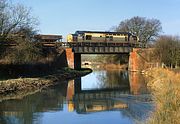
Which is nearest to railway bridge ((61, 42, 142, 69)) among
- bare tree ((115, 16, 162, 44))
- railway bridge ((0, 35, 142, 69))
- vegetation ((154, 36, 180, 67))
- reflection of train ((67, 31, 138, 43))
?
railway bridge ((0, 35, 142, 69))

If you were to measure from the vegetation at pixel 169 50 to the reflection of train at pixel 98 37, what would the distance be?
15574 mm

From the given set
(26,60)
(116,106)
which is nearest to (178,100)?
(116,106)

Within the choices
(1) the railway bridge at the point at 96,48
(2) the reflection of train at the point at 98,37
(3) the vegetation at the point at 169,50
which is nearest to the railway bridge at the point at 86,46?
(1) the railway bridge at the point at 96,48

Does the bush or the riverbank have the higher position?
the bush

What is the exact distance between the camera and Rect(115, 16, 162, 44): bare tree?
10806 cm

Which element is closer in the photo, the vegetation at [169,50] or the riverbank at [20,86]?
the riverbank at [20,86]

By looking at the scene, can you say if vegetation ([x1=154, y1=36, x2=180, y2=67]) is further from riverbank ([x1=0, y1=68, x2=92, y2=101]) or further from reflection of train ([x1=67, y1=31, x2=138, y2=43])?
riverbank ([x1=0, y1=68, x2=92, y2=101])

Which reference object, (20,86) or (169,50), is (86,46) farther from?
(20,86)

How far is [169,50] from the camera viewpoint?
7019 cm

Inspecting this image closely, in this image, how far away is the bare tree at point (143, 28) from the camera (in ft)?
355

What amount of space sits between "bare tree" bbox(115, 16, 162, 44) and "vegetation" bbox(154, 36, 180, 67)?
3385 centimetres

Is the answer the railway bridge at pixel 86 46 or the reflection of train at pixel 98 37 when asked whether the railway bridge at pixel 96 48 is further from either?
the reflection of train at pixel 98 37

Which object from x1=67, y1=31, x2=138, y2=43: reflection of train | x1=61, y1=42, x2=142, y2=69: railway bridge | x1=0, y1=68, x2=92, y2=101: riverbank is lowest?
x1=0, y1=68, x2=92, y2=101: riverbank

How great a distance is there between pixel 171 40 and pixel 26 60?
99.2 feet
